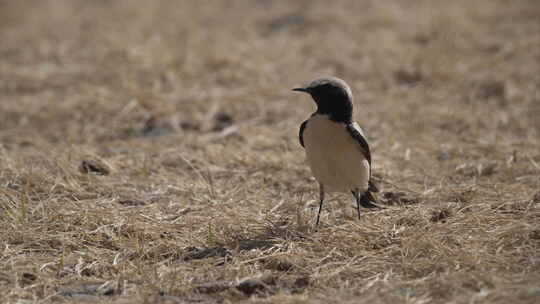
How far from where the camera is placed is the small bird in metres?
5.56

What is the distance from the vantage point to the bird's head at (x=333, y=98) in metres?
5.60

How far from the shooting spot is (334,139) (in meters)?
5.55

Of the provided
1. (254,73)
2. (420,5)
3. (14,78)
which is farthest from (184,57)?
(420,5)

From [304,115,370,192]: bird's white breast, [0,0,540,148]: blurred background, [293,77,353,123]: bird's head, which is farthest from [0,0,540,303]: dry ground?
[293,77,353,123]: bird's head

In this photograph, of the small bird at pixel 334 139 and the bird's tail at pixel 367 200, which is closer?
the small bird at pixel 334 139

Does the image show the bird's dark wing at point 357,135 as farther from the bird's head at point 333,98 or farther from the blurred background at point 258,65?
the blurred background at point 258,65

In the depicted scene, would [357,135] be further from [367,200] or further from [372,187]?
[372,187]

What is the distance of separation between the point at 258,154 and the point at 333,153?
1934 mm

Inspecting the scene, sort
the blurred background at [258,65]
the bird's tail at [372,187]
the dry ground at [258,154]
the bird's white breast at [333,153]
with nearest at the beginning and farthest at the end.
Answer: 1. the dry ground at [258,154]
2. the bird's white breast at [333,153]
3. the bird's tail at [372,187]
4. the blurred background at [258,65]

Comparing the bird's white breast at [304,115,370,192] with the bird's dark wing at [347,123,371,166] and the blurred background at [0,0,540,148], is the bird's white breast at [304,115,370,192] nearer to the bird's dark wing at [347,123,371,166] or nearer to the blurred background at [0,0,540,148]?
the bird's dark wing at [347,123,371,166]

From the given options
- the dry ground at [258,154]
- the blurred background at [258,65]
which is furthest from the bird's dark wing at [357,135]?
the blurred background at [258,65]

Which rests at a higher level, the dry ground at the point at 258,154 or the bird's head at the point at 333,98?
the bird's head at the point at 333,98

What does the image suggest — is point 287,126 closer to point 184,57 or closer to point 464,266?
point 184,57

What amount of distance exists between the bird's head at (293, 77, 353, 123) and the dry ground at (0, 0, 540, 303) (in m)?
0.80
